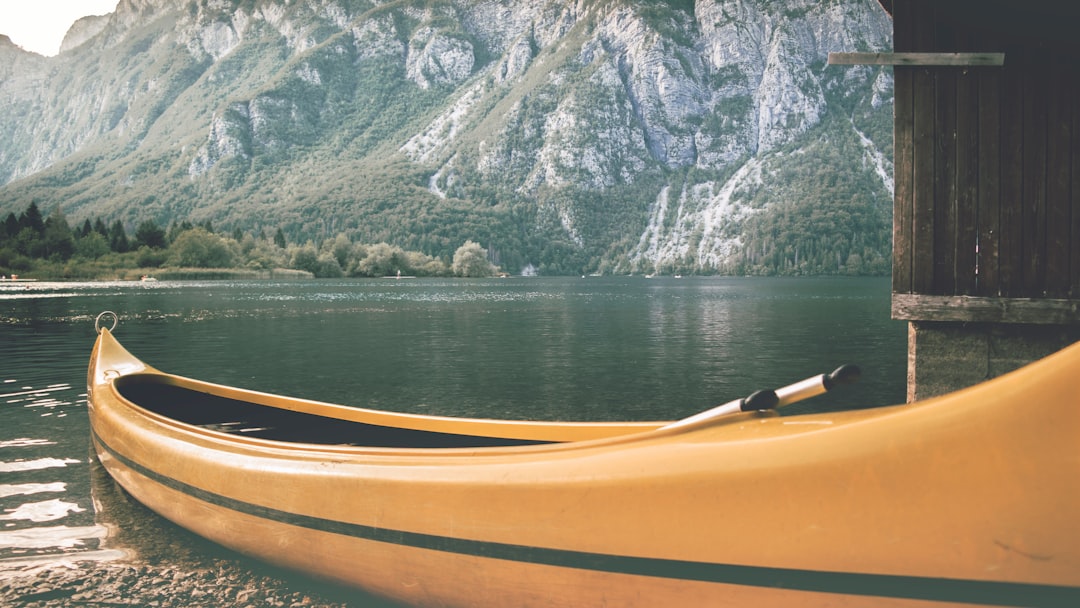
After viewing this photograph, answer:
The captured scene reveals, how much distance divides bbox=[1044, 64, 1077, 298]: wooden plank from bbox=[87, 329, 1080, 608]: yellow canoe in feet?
22.5

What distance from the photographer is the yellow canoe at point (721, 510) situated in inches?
125

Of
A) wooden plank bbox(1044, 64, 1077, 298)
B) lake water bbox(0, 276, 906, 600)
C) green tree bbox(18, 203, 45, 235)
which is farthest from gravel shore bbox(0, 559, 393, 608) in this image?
green tree bbox(18, 203, 45, 235)

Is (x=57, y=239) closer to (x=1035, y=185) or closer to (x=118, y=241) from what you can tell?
(x=118, y=241)

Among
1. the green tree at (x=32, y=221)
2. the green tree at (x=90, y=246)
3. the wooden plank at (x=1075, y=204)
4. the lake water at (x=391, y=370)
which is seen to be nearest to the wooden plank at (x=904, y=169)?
the wooden plank at (x=1075, y=204)

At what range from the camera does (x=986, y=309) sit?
373 inches

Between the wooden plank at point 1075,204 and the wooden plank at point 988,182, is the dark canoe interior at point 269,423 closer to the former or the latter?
the wooden plank at point 988,182

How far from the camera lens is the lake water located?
826 cm

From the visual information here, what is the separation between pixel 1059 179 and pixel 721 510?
8.29m

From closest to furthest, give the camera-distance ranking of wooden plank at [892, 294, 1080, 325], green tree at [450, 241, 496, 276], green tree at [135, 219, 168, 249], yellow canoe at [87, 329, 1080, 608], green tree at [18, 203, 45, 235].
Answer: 1. yellow canoe at [87, 329, 1080, 608]
2. wooden plank at [892, 294, 1080, 325]
3. green tree at [18, 203, 45, 235]
4. green tree at [135, 219, 168, 249]
5. green tree at [450, 241, 496, 276]

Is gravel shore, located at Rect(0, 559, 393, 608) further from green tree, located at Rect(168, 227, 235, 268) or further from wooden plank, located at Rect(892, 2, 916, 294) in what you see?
green tree, located at Rect(168, 227, 235, 268)

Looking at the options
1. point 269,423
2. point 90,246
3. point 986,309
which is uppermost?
point 90,246

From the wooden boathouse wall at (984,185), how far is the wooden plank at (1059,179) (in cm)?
1

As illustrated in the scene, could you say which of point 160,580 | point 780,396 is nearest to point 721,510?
point 780,396

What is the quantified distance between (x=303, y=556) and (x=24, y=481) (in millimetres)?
5955
